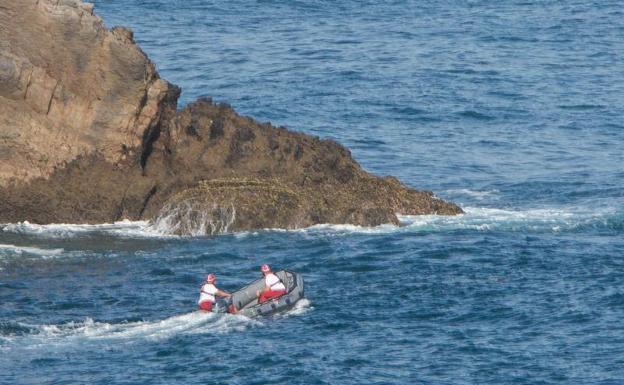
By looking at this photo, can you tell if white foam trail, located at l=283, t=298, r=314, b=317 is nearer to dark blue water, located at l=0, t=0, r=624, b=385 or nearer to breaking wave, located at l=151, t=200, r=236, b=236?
dark blue water, located at l=0, t=0, r=624, b=385

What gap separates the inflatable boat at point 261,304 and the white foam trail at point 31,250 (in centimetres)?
787

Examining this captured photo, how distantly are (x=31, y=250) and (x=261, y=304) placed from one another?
33.1ft

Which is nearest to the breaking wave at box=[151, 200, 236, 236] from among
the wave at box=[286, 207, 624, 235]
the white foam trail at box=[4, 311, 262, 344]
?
the wave at box=[286, 207, 624, 235]

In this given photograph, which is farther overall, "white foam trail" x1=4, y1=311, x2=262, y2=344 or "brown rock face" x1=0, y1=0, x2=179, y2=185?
"brown rock face" x1=0, y1=0, x2=179, y2=185

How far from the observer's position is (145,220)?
180 ft

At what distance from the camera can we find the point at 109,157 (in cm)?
5500

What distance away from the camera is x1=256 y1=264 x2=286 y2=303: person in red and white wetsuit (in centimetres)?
4616

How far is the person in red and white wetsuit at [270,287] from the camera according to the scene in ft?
151

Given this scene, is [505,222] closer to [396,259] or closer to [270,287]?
[396,259]

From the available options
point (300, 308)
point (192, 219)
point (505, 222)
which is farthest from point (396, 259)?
point (192, 219)

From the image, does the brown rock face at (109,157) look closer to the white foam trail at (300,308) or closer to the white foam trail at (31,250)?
the white foam trail at (31,250)

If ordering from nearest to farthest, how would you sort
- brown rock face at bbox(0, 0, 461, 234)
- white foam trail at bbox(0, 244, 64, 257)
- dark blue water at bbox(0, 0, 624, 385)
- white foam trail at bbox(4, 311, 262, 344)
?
dark blue water at bbox(0, 0, 624, 385)
white foam trail at bbox(4, 311, 262, 344)
white foam trail at bbox(0, 244, 64, 257)
brown rock face at bbox(0, 0, 461, 234)

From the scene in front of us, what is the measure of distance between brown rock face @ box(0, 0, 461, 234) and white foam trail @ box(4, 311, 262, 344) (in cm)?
934

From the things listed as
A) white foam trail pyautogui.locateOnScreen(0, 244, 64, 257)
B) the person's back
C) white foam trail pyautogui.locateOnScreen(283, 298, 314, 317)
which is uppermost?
the person's back
